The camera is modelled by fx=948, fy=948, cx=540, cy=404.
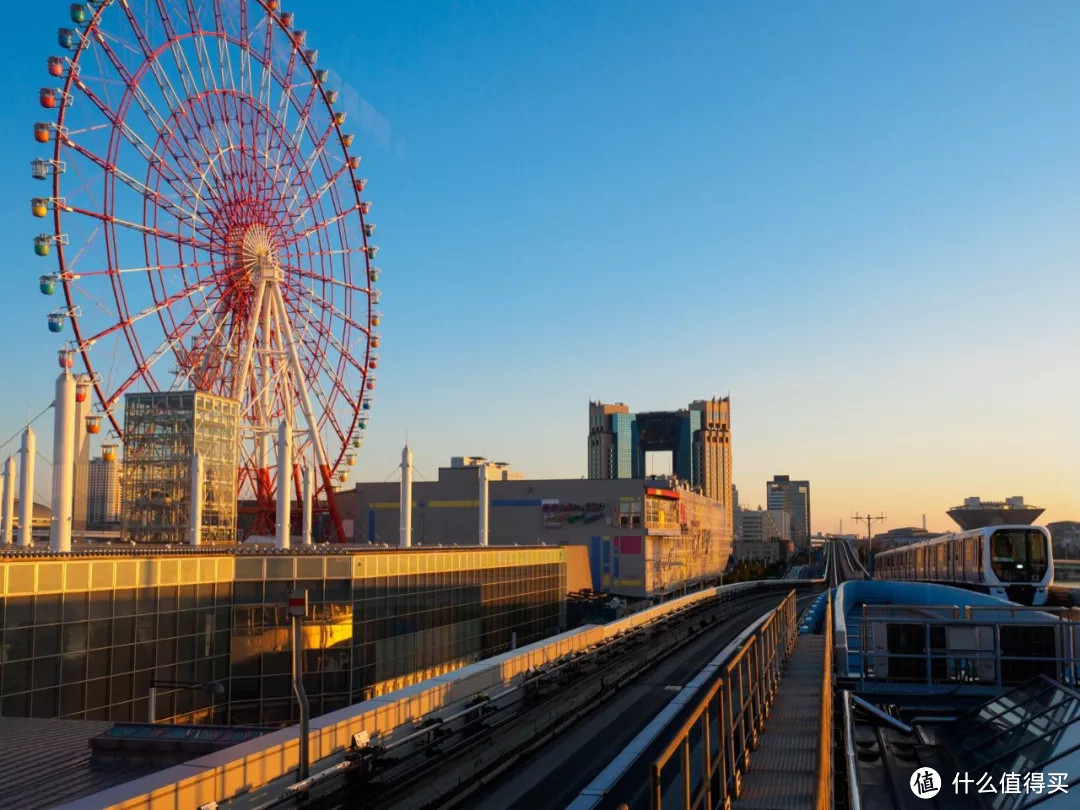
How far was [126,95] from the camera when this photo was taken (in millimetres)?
37406

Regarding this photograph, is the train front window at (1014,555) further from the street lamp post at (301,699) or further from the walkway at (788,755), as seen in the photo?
the street lamp post at (301,699)

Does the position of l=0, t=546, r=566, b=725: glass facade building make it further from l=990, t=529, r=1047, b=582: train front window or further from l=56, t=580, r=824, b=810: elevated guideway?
l=990, t=529, r=1047, b=582: train front window

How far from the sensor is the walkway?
9.16 metres

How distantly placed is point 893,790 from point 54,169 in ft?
111

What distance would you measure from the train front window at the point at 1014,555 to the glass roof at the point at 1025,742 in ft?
68.7

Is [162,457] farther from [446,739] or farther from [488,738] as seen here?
[446,739]

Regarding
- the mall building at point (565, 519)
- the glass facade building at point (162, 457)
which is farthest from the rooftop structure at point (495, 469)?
the glass facade building at point (162, 457)

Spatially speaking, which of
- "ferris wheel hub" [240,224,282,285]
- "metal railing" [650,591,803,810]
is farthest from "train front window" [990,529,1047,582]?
"ferris wheel hub" [240,224,282,285]

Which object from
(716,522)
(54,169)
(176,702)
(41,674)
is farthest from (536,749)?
(716,522)

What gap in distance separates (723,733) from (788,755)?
302 cm

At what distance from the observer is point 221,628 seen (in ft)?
94.4

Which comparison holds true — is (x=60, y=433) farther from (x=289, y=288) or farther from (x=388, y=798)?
(x=388, y=798)

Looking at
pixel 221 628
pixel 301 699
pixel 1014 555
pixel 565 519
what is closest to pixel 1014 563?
pixel 1014 555

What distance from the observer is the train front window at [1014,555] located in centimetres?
3472
